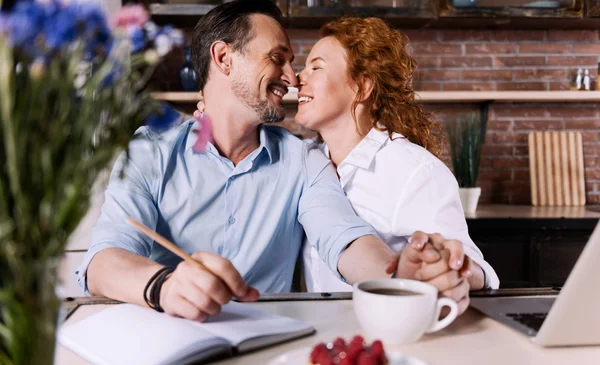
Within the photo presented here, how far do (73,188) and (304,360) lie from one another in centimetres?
37

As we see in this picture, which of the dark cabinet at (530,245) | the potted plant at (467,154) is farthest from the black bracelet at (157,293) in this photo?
the potted plant at (467,154)

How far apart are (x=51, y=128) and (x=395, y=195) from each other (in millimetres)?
1171

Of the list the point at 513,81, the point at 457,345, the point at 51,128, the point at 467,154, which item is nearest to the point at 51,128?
the point at 51,128

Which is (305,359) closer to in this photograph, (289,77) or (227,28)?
(289,77)

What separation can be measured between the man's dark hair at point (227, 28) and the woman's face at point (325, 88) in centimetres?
19

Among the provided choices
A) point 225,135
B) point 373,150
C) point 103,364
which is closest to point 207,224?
point 225,135

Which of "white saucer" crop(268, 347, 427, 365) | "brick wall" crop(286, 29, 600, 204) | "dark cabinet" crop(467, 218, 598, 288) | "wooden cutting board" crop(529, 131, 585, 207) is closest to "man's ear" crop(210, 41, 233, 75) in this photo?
"white saucer" crop(268, 347, 427, 365)

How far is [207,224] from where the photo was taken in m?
1.47

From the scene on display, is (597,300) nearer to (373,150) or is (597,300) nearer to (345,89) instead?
(373,150)

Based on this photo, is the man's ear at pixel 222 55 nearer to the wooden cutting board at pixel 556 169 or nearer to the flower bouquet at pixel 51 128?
the flower bouquet at pixel 51 128

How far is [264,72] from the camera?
1650mm

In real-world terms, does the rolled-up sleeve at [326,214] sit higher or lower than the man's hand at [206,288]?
lower

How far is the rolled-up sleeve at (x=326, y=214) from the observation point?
1232 millimetres

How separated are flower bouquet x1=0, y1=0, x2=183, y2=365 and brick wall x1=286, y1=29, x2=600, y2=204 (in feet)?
9.19
